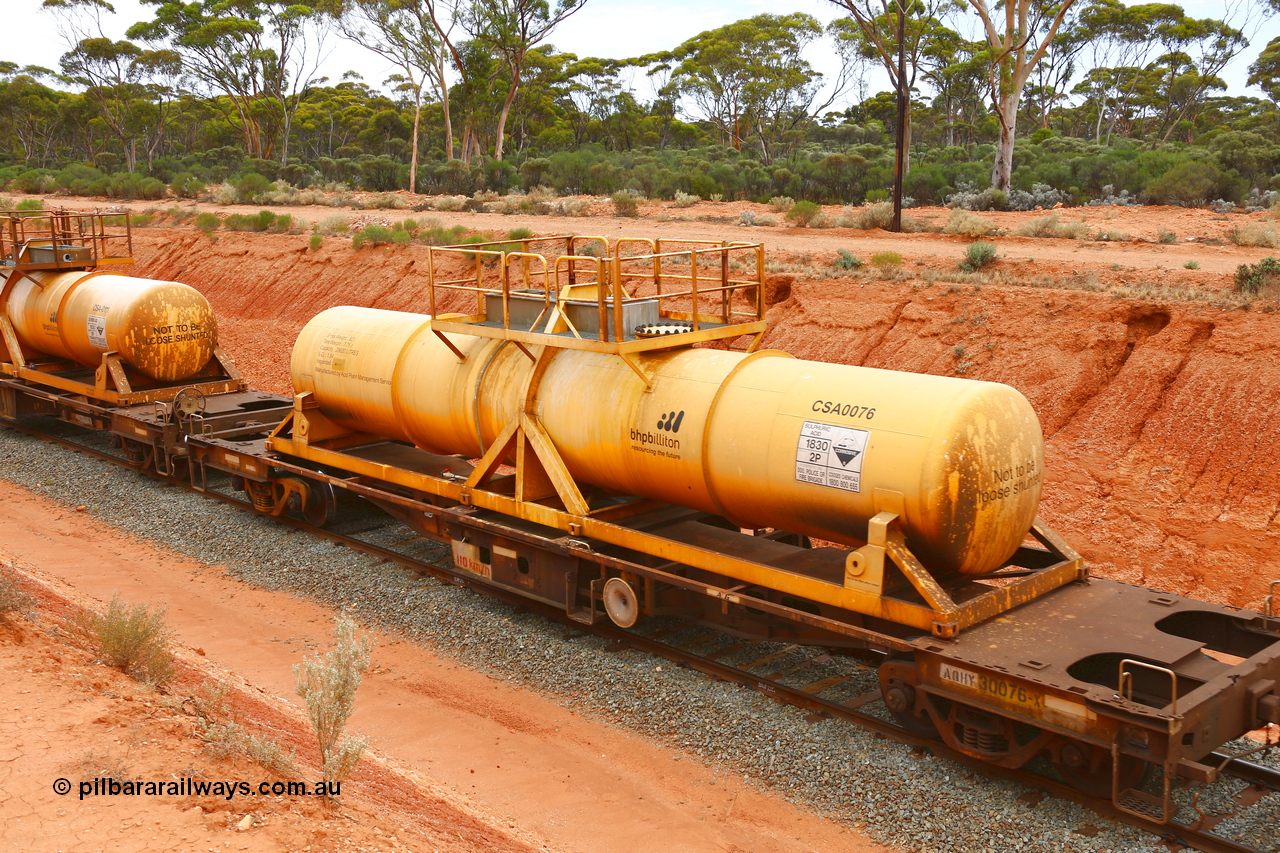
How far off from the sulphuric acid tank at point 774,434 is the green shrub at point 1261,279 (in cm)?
1040

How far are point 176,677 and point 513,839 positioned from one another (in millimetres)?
3457

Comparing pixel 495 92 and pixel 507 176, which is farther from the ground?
pixel 495 92

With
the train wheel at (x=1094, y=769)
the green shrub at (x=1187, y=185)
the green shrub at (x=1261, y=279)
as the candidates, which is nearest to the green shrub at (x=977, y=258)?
the green shrub at (x=1261, y=279)

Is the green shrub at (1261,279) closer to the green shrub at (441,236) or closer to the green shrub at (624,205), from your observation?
the green shrub at (441,236)

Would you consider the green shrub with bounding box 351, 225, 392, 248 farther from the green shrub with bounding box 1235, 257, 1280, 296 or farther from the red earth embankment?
the green shrub with bounding box 1235, 257, 1280, 296

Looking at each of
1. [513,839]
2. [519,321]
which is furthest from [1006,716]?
[519,321]

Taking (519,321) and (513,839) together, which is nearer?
(513,839)

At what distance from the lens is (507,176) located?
159ft

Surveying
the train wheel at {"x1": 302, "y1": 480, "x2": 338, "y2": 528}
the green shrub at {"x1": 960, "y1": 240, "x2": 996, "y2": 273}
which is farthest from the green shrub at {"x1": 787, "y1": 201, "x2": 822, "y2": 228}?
the train wheel at {"x1": 302, "y1": 480, "x2": 338, "y2": 528}

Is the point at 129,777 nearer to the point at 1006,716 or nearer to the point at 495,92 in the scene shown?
the point at 1006,716

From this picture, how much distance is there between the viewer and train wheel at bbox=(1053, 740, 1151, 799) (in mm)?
6621

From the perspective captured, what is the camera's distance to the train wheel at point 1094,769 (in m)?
6.62

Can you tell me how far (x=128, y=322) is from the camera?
15023mm

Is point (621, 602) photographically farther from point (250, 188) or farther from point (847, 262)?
point (250, 188)
